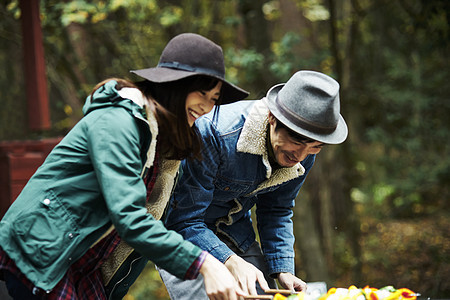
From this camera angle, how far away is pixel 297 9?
644cm

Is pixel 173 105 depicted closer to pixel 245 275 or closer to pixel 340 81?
pixel 245 275

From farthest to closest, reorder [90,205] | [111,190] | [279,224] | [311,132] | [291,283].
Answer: [279,224] → [291,283] → [311,132] → [90,205] → [111,190]

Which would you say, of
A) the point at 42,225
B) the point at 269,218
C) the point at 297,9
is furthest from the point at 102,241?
the point at 297,9

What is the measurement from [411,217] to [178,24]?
5.13 meters

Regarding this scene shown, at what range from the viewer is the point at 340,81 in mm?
6246

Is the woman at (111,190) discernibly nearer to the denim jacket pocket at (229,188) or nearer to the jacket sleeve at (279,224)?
the denim jacket pocket at (229,188)

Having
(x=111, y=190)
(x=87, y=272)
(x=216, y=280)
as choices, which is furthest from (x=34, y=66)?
(x=216, y=280)

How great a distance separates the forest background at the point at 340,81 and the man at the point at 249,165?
310 cm

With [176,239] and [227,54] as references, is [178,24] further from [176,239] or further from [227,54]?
[176,239]

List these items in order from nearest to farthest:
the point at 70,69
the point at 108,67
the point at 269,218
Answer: the point at 269,218
the point at 70,69
the point at 108,67

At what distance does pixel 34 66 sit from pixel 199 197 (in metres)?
2.32

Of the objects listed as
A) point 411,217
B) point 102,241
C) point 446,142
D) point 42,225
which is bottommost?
point 411,217

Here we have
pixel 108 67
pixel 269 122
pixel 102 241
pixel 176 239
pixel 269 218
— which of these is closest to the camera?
pixel 176 239

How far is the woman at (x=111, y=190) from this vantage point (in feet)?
5.57
